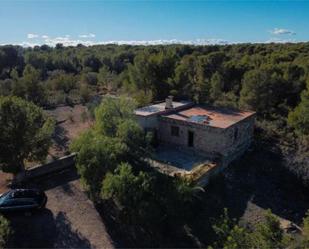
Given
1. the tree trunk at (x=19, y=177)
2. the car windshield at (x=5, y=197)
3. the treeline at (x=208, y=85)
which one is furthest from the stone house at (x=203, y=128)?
the car windshield at (x=5, y=197)

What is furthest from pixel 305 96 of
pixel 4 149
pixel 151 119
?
pixel 4 149

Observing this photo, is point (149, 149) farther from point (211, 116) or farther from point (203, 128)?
point (211, 116)

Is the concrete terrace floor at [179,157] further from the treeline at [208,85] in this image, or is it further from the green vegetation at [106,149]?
the treeline at [208,85]

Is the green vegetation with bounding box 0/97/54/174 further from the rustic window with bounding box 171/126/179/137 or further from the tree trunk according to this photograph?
the rustic window with bounding box 171/126/179/137

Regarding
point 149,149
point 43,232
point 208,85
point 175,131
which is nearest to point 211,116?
point 175,131

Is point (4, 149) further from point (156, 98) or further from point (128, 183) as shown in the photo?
point (156, 98)
